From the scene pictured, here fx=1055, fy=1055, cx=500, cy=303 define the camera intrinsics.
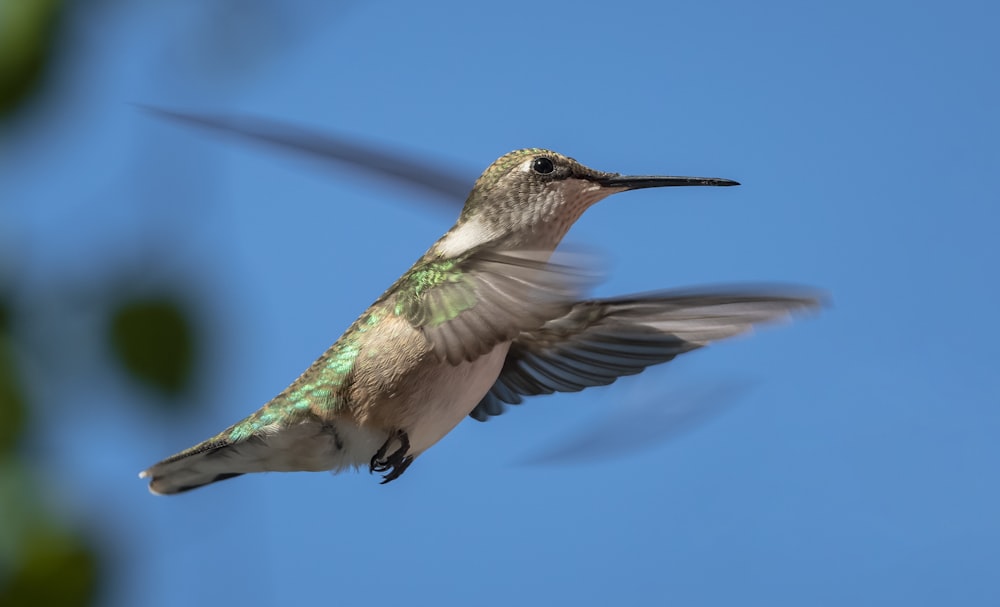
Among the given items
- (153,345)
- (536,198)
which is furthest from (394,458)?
(153,345)

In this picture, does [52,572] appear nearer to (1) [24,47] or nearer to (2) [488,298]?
(1) [24,47]

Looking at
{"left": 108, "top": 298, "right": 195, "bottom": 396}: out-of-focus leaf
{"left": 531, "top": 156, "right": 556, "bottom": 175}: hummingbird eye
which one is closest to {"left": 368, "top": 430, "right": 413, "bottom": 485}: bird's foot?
{"left": 531, "top": 156, "right": 556, "bottom": 175}: hummingbird eye

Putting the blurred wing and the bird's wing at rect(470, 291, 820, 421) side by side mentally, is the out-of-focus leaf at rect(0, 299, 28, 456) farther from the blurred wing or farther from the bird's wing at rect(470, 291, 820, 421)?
the bird's wing at rect(470, 291, 820, 421)

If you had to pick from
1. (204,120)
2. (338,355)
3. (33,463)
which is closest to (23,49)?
(204,120)

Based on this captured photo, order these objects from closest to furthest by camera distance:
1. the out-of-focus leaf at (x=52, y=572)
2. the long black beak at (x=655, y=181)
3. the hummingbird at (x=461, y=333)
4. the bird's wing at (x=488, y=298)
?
the out-of-focus leaf at (x=52, y=572)
the bird's wing at (x=488, y=298)
the hummingbird at (x=461, y=333)
the long black beak at (x=655, y=181)

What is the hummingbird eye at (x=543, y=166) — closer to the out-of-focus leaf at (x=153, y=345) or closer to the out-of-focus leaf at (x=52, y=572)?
the out-of-focus leaf at (x=153, y=345)

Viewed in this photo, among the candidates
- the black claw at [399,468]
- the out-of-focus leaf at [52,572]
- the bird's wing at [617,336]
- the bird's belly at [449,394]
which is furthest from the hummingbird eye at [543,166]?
the out-of-focus leaf at [52,572]

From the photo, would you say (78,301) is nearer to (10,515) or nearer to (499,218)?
(10,515)

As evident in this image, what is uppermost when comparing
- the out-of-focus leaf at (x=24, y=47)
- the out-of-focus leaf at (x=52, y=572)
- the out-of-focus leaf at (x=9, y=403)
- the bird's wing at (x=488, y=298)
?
the out-of-focus leaf at (x=24, y=47)
